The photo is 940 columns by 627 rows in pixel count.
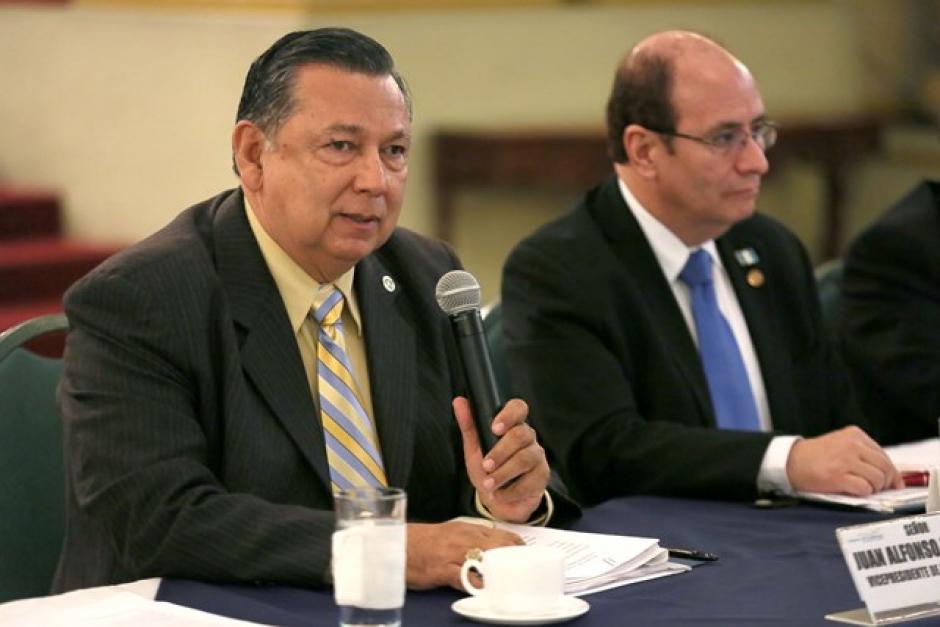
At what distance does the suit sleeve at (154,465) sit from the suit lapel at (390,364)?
27 cm

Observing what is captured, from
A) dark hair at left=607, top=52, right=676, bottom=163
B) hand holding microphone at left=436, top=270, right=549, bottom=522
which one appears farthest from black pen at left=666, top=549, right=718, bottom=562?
dark hair at left=607, top=52, right=676, bottom=163

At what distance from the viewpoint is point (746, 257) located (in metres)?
4.12

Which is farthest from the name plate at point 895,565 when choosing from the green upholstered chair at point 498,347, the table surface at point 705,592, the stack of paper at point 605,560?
the green upholstered chair at point 498,347

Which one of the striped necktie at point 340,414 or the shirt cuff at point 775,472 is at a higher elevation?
the striped necktie at point 340,414

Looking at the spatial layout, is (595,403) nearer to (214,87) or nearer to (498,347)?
(498,347)

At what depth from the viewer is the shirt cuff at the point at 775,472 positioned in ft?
10.9

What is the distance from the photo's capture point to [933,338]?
14.7 feet

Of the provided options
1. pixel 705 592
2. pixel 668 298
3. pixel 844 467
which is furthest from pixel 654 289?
pixel 705 592

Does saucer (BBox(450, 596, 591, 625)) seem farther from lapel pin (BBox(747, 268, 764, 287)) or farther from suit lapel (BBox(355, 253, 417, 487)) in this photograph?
lapel pin (BBox(747, 268, 764, 287))

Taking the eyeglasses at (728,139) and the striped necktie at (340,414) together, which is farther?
the eyeglasses at (728,139)

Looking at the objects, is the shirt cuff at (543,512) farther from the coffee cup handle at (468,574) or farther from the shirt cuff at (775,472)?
the shirt cuff at (775,472)

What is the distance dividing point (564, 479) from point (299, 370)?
970 mm

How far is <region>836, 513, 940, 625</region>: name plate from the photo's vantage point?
232 cm

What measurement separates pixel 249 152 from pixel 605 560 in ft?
3.10
